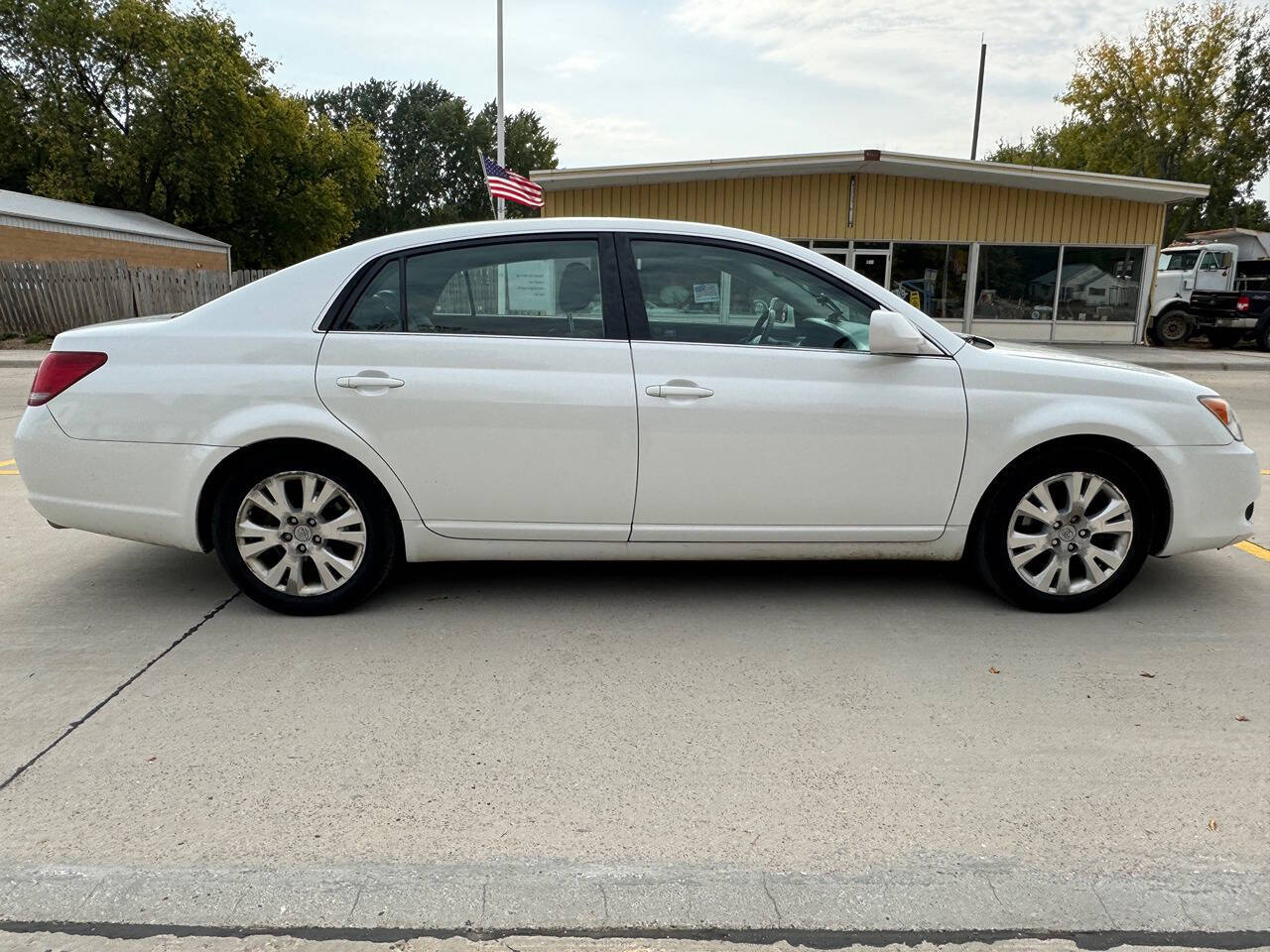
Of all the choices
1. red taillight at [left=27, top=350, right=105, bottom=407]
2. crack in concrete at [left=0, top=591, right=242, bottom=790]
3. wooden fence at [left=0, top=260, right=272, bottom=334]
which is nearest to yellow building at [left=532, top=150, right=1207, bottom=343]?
wooden fence at [left=0, top=260, right=272, bottom=334]

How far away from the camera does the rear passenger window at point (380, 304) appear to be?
3.94 m

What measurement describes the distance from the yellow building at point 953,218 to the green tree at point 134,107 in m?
21.1

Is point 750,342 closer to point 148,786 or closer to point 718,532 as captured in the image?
point 718,532

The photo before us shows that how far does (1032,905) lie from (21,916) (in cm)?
233

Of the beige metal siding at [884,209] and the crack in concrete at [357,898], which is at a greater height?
the beige metal siding at [884,209]

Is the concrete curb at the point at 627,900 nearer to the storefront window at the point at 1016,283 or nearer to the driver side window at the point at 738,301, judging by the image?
the driver side window at the point at 738,301

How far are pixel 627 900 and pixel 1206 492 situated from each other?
3.22 meters

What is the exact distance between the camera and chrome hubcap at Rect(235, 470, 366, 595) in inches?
154

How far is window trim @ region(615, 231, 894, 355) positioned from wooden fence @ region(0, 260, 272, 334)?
18152mm

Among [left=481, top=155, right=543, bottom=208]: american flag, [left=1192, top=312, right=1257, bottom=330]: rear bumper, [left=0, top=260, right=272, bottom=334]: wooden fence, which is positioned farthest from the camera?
[left=1192, top=312, right=1257, bottom=330]: rear bumper

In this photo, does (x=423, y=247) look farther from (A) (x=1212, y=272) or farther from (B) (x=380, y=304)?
(A) (x=1212, y=272)

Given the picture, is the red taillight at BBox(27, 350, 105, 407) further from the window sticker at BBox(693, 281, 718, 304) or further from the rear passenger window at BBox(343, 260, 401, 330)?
the window sticker at BBox(693, 281, 718, 304)

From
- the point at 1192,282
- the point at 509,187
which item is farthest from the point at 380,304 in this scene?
the point at 1192,282

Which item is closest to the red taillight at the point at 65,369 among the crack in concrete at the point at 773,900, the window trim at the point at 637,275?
the window trim at the point at 637,275
